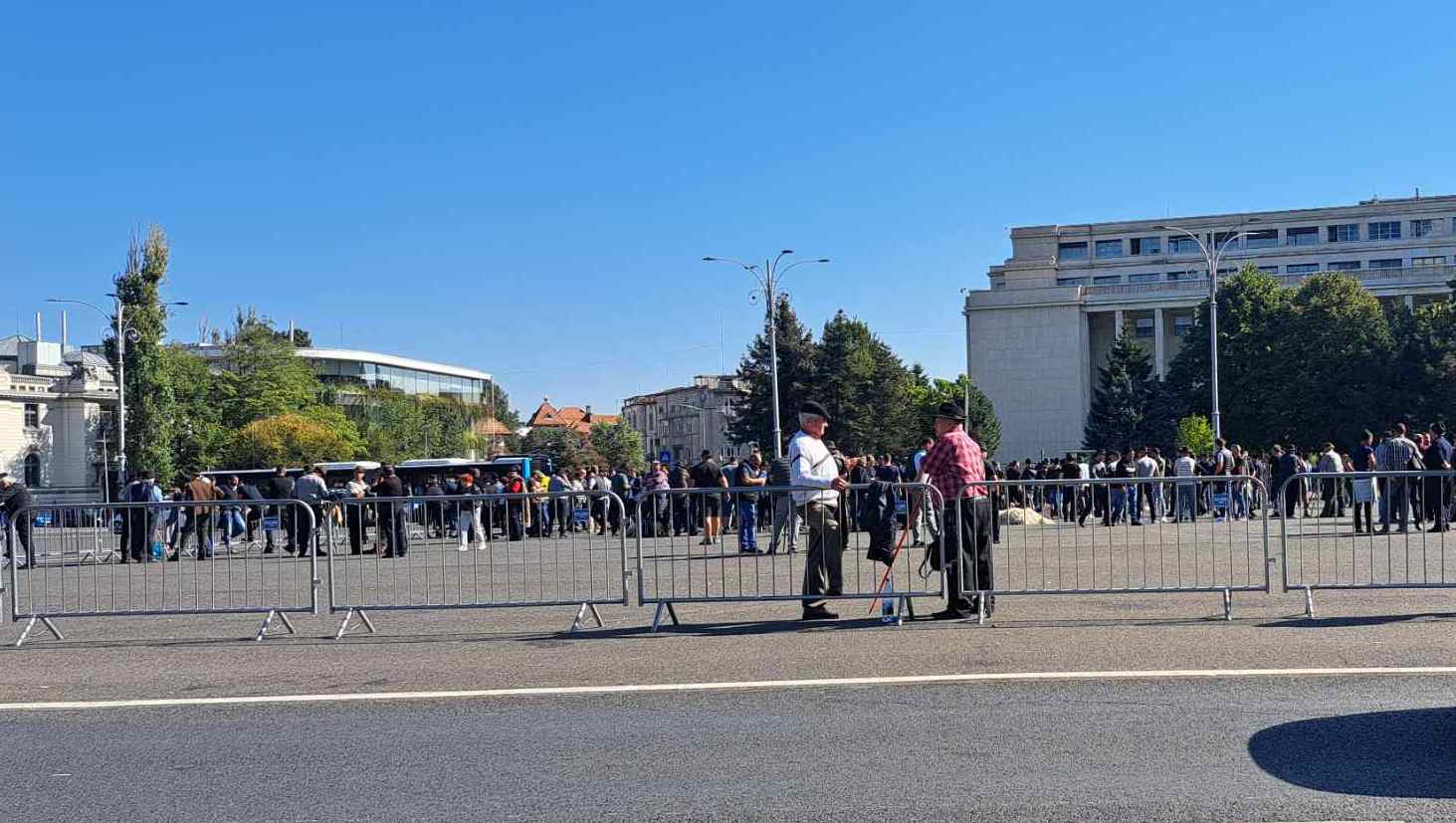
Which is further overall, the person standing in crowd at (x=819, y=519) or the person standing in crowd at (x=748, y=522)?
the person standing in crowd at (x=748, y=522)

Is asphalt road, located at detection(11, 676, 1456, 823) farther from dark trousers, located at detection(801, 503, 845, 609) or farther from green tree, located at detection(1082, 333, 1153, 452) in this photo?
green tree, located at detection(1082, 333, 1153, 452)

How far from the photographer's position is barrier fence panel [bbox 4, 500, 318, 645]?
36.7 feet

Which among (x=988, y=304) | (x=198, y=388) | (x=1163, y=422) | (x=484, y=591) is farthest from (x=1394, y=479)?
(x=988, y=304)

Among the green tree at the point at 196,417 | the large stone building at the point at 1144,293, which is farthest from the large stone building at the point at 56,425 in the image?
the large stone building at the point at 1144,293

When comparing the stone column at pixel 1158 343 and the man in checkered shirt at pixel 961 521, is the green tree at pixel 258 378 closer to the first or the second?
the stone column at pixel 1158 343

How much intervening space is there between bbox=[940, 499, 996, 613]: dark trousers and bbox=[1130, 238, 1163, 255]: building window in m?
98.8

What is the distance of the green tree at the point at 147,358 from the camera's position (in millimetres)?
59781

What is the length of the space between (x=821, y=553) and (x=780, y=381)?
64547 mm

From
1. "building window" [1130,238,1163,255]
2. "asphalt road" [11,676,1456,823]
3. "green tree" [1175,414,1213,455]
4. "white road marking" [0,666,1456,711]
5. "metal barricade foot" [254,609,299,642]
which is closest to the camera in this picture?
"asphalt road" [11,676,1456,823]

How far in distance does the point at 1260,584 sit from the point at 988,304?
286ft

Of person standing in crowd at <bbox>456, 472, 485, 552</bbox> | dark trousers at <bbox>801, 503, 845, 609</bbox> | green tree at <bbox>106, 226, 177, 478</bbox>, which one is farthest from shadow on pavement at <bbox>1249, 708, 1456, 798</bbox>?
green tree at <bbox>106, 226, 177, 478</bbox>

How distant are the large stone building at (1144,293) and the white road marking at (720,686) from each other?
3458 inches

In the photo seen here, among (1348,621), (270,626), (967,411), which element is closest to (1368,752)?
(1348,621)

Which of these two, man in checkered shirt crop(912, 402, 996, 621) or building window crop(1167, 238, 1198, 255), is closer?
man in checkered shirt crop(912, 402, 996, 621)
